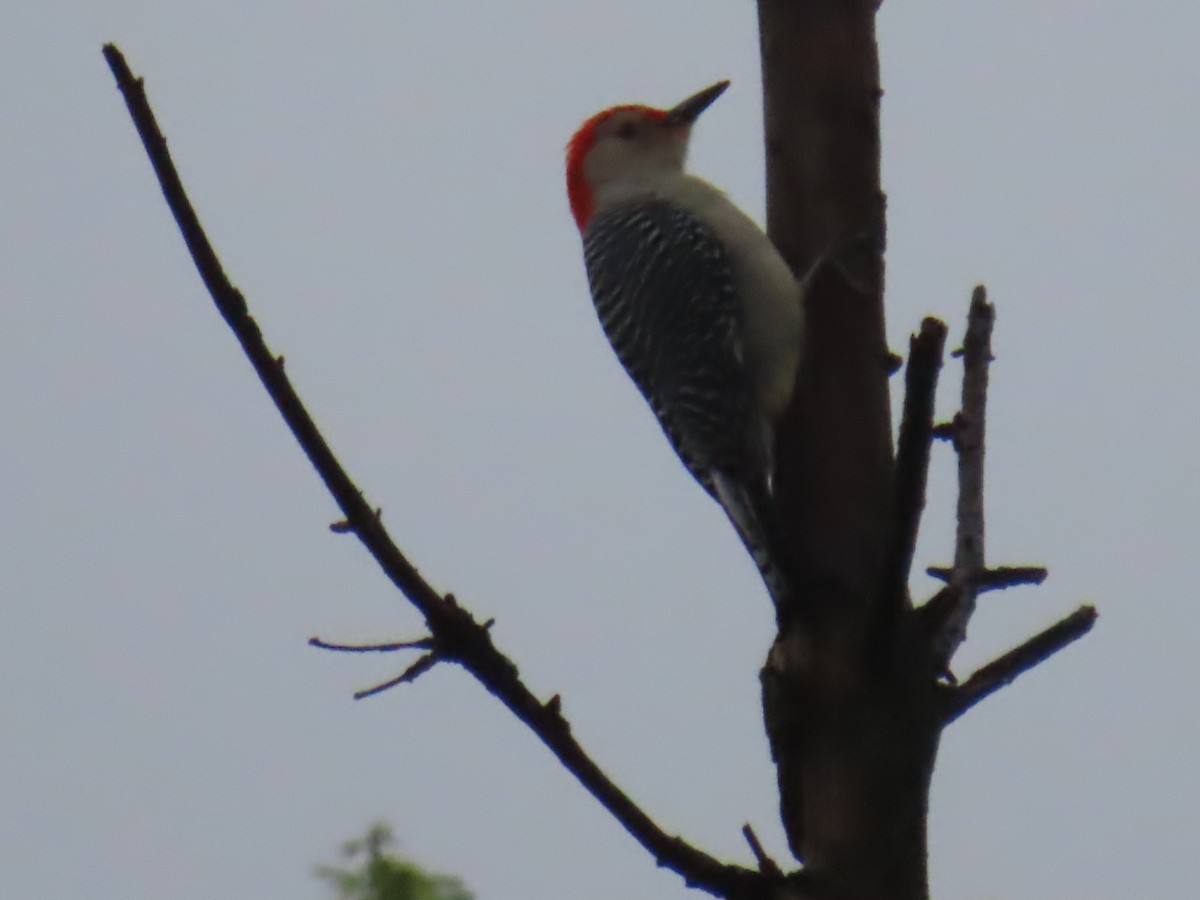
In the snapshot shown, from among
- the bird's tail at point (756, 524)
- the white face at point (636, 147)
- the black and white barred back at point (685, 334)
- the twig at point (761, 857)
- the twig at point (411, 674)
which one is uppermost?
the white face at point (636, 147)

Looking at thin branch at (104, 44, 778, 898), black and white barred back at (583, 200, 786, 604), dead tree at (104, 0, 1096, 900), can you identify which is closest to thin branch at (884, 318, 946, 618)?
dead tree at (104, 0, 1096, 900)

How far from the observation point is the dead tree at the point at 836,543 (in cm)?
248

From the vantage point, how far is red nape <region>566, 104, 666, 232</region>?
7449 mm

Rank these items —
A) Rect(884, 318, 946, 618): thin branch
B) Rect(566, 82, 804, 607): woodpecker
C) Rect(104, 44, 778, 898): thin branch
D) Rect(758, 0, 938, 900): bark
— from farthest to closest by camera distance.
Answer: Rect(566, 82, 804, 607): woodpecker, Rect(758, 0, 938, 900): bark, Rect(884, 318, 946, 618): thin branch, Rect(104, 44, 778, 898): thin branch

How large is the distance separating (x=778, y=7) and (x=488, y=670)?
2.21 meters

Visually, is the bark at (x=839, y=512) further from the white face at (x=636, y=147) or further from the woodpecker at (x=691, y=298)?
the white face at (x=636, y=147)

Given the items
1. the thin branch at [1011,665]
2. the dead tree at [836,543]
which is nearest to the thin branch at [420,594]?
the dead tree at [836,543]

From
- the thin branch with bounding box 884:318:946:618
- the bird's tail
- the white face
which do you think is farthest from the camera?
the white face

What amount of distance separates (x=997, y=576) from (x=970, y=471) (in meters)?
0.27

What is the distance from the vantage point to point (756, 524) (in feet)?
13.9

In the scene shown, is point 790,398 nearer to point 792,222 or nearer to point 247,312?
point 792,222

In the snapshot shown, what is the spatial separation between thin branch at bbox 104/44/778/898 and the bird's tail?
0.89 metres

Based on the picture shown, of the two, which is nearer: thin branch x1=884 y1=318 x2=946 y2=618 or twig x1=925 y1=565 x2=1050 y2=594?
thin branch x1=884 y1=318 x2=946 y2=618

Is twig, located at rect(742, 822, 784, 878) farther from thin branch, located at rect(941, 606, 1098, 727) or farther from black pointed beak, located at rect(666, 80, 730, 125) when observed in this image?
black pointed beak, located at rect(666, 80, 730, 125)
